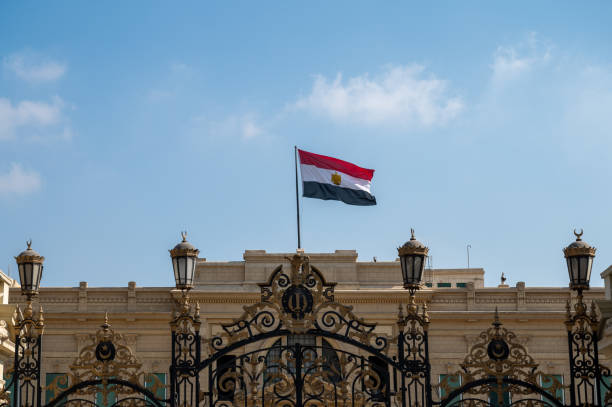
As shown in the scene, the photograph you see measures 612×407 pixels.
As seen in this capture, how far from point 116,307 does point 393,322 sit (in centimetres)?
1248

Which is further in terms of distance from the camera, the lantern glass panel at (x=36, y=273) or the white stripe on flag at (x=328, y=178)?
the white stripe on flag at (x=328, y=178)

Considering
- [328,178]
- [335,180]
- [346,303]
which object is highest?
[328,178]

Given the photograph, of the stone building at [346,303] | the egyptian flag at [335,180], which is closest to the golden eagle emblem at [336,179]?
the egyptian flag at [335,180]

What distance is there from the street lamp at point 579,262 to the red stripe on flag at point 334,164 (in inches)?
448

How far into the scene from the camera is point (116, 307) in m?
45.9

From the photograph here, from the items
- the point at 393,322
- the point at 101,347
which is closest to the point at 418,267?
the point at 101,347

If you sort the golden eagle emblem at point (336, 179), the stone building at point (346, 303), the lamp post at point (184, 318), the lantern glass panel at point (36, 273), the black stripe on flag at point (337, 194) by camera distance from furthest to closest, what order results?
the stone building at point (346, 303)
the golden eagle emblem at point (336, 179)
the black stripe on flag at point (337, 194)
the lantern glass panel at point (36, 273)
the lamp post at point (184, 318)

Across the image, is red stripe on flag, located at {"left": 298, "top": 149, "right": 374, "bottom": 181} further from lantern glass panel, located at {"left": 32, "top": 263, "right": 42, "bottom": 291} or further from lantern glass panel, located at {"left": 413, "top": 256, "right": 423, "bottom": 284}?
lantern glass panel, located at {"left": 32, "top": 263, "right": 42, "bottom": 291}

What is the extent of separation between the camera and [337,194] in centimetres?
2950

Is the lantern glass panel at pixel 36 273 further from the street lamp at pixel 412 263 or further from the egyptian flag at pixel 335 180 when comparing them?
the egyptian flag at pixel 335 180

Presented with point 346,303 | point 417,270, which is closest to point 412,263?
point 417,270

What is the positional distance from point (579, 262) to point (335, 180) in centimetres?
1245

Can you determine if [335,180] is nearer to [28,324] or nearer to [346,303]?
[28,324]

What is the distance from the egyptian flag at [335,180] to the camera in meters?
28.0
